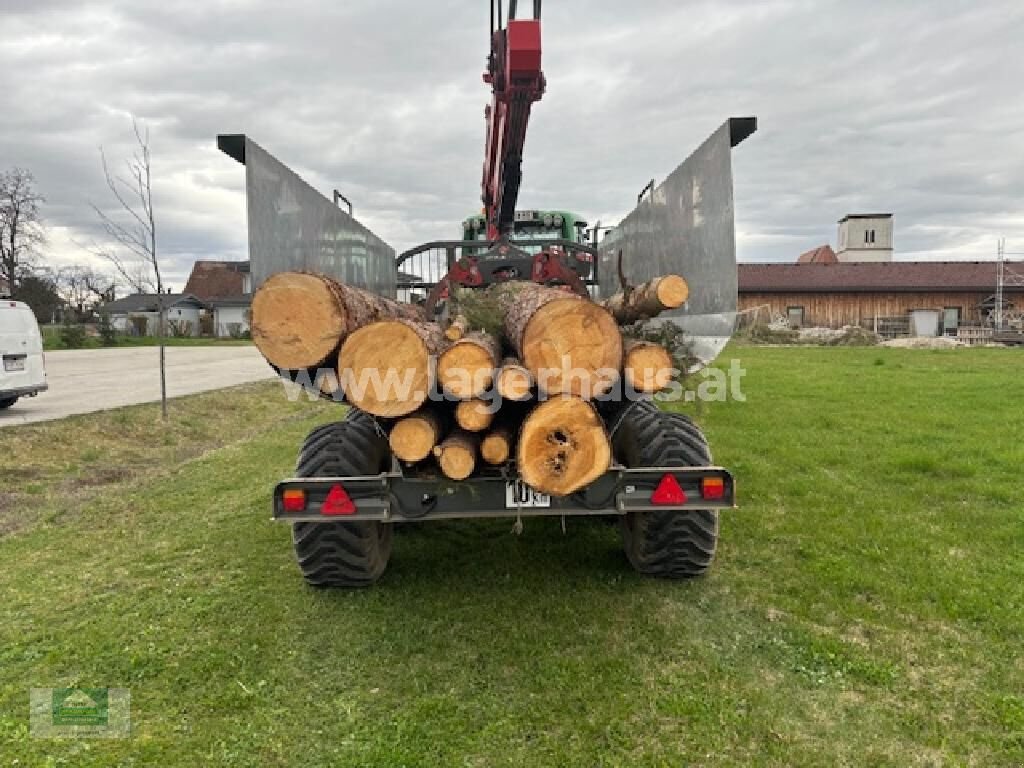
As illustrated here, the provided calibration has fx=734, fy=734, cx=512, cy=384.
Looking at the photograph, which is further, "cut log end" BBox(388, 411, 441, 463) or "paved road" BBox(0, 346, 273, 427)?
"paved road" BBox(0, 346, 273, 427)

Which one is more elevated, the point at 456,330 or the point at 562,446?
the point at 456,330

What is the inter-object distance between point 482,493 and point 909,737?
1.98 m

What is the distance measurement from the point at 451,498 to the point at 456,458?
0.35 meters

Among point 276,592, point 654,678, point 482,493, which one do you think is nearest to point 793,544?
point 654,678

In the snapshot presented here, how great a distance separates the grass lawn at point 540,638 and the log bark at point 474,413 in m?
1.13

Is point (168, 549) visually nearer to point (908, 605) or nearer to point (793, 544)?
point (793, 544)

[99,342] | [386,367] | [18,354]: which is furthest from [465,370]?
[99,342]

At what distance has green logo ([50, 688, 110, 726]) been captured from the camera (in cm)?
300

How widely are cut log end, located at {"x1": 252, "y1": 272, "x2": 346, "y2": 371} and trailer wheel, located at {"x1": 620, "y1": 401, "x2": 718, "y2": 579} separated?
5.89 feet

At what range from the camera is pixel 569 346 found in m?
3.11

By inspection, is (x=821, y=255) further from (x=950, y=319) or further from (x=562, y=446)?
(x=562, y=446)

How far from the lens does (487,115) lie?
8.34 m

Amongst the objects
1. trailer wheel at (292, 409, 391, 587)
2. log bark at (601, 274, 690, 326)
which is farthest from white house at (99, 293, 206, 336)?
log bark at (601, 274, 690, 326)

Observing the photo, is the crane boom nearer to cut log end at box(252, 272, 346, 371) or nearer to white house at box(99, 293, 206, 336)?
cut log end at box(252, 272, 346, 371)
